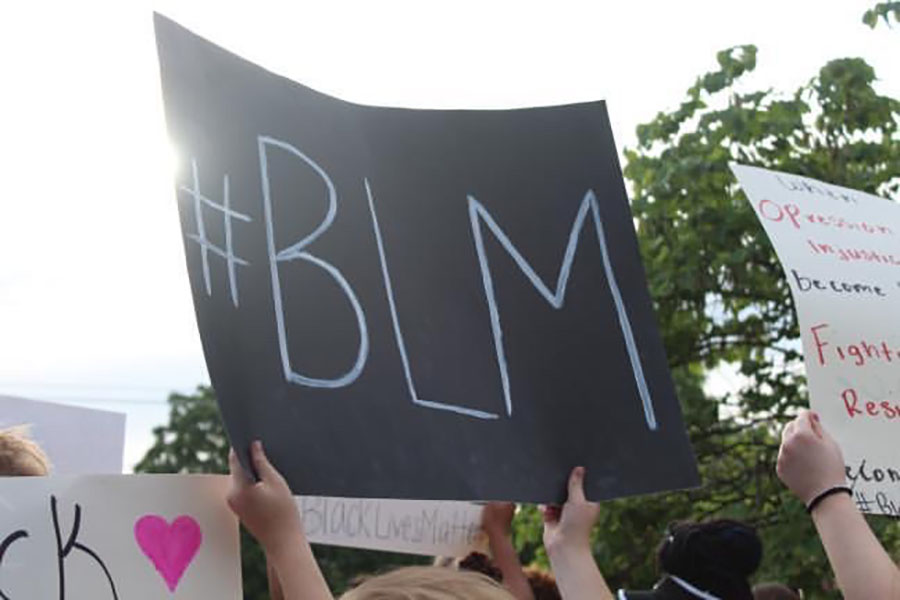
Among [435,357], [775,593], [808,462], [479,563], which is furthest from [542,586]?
[435,357]

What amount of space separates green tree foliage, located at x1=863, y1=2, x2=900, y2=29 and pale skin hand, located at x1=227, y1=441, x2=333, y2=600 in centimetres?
466

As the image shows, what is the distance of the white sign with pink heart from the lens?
2.18 metres

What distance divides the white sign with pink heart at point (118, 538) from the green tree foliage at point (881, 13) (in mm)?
4572

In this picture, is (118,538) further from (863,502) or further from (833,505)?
(863,502)

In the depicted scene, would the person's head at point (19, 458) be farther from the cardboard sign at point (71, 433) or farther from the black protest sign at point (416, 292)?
the cardboard sign at point (71, 433)

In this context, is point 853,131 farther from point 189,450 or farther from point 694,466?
point 189,450

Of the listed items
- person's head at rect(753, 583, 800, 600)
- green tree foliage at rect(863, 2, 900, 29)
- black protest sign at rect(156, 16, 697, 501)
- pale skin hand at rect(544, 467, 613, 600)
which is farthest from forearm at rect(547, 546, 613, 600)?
green tree foliage at rect(863, 2, 900, 29)

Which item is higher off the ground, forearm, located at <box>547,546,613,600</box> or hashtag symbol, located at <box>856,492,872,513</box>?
hashtag symbol, located at <box>856,492,872,513</box>

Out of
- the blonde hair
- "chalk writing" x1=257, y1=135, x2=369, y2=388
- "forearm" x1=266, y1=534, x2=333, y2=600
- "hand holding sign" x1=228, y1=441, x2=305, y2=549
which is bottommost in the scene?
the blonde hair

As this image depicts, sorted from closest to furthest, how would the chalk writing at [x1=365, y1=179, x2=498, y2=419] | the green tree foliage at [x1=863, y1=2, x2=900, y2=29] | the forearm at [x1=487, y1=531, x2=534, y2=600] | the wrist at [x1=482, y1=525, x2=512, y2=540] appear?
the chalk writing at [x1=365, y1=179, x2=498, y2=419], the forearm at [x1=487, y1=531, x2=534, y2=600], the wrist at [x1=482, y1=525, x2=512, y2=540], the green tree foliage at [x1=863, y1=2, x2=900, y2=29]

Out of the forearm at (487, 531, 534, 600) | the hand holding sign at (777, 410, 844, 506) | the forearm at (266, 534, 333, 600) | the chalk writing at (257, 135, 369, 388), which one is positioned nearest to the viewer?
the forearm at (266, 534, 333, 600)

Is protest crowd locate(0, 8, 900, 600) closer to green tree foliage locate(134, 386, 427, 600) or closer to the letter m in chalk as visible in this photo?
the letter m in chalk

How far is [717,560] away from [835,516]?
16.3 inches

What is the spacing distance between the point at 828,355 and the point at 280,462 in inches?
54.4
